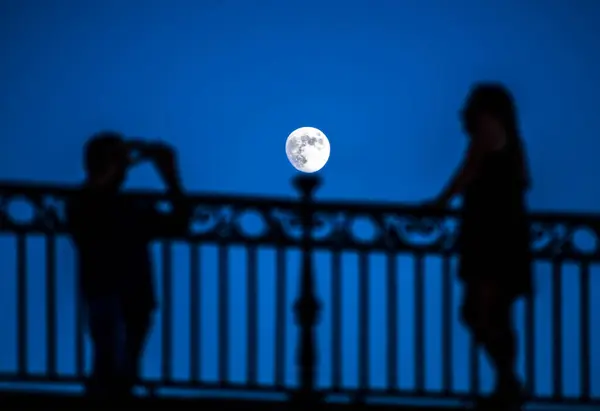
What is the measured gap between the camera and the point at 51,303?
5332 millimetres

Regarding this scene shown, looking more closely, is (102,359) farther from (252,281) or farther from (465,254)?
(465,254)

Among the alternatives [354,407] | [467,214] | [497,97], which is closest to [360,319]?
[354,407]

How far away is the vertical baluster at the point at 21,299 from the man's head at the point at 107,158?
569 mm

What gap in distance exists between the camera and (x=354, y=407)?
5180 millimetres

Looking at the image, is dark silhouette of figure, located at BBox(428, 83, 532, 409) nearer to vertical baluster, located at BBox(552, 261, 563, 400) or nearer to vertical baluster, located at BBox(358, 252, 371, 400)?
vertical baluster, located at BBox(552, 261, 563, 400)

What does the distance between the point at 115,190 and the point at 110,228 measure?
0.68 ft

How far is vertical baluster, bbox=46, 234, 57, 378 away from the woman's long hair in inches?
93.0

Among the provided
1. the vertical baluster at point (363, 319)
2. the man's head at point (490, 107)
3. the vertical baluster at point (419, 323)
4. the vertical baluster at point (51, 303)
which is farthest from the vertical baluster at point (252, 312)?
the man's head at point (490, 107)

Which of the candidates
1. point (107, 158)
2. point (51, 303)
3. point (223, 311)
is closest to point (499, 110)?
point (223, 311)

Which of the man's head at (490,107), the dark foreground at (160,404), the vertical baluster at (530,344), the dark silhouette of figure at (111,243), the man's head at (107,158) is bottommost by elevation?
the dark foreground at (160,404)

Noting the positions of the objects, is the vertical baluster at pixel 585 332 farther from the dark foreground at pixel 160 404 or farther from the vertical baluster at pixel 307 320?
the vertical baluster at pixel 307 320

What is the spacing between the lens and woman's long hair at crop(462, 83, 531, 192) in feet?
16.5

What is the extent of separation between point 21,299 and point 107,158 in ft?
3.13

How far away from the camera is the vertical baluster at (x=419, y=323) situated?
17.2ft
